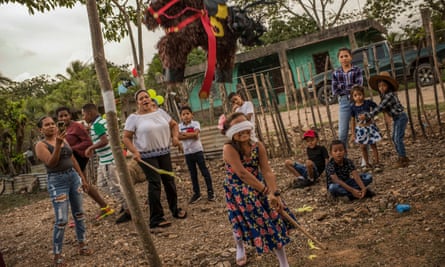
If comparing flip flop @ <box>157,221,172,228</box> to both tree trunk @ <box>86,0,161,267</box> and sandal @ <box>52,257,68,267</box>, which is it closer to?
sandal @ <box>52,257,68,267</box>

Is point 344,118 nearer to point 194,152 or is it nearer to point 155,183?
point 194,152

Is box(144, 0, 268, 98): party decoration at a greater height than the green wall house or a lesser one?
lesser

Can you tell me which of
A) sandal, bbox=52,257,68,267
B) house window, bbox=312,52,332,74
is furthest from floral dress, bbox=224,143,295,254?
house window, bbox=312,52,332,74

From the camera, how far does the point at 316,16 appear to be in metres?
17.3

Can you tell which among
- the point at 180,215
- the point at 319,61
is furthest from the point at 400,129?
the point at 319,61

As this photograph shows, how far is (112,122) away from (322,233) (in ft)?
6.00

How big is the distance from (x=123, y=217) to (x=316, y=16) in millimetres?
15299

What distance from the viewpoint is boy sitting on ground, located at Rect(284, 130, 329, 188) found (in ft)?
14.3

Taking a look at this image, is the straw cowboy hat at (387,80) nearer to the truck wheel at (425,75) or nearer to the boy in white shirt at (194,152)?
the boy in white shirt at (194,152)

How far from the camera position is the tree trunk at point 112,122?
186 centimetres

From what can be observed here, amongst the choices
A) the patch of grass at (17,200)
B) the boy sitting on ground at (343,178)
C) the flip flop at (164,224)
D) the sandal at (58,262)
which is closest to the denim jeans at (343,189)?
the boy sitting on ground at (343,178)

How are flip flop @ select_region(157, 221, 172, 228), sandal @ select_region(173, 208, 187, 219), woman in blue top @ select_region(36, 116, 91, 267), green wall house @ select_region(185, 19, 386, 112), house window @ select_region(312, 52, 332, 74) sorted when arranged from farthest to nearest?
house window @ select_region(312, 52, 332, 74), green wall house @ select_region(185, 19, 386, 112), sandal @ select_region(173, 208, 187, 219), flip flop @ select_region(157, 221, 172, 228), woman in blue top @ select_region(36, 116, 91, 267)

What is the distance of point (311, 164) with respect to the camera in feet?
14.2

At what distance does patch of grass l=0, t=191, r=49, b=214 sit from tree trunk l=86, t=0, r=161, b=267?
633cm
